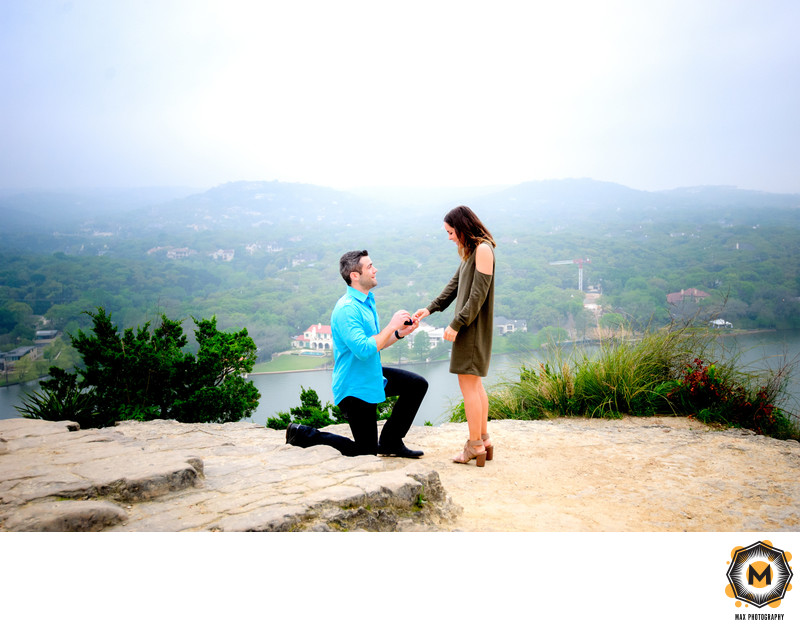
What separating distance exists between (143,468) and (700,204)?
108 feet

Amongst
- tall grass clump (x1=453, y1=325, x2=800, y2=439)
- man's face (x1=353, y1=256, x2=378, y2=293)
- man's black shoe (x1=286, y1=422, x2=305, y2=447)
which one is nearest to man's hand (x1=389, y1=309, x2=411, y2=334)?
man's face (x1=353, y1=256, x2=378, y2=293)

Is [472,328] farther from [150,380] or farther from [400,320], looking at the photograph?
[150,380]

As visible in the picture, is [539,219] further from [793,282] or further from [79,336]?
[79,336]


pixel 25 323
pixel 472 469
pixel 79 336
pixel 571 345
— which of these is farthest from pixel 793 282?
pixel 25 323

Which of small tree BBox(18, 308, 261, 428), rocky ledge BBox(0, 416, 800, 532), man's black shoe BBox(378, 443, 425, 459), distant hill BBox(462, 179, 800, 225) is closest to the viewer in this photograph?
rocky ledge BBox(0, 416, 800, 532)

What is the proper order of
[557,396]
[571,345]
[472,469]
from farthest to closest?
[571,345] < [557,396] < [472,469]

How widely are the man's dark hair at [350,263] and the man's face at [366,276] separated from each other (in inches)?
1.1

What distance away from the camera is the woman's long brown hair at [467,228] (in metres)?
3.36

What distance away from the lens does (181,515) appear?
2.12m

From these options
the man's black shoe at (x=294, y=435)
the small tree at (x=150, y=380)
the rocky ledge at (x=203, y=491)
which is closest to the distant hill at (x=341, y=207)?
the small tree at (x=150, y=380)

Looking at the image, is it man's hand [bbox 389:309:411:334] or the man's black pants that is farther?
the man's black pants

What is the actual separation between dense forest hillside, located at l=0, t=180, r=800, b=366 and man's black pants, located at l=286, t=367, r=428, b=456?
327 centimetres

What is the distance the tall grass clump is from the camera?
15.2 feet

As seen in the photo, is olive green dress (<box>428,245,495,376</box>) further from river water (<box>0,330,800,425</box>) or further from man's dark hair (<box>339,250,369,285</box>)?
river water (<box>0,330,800,425</box>)
